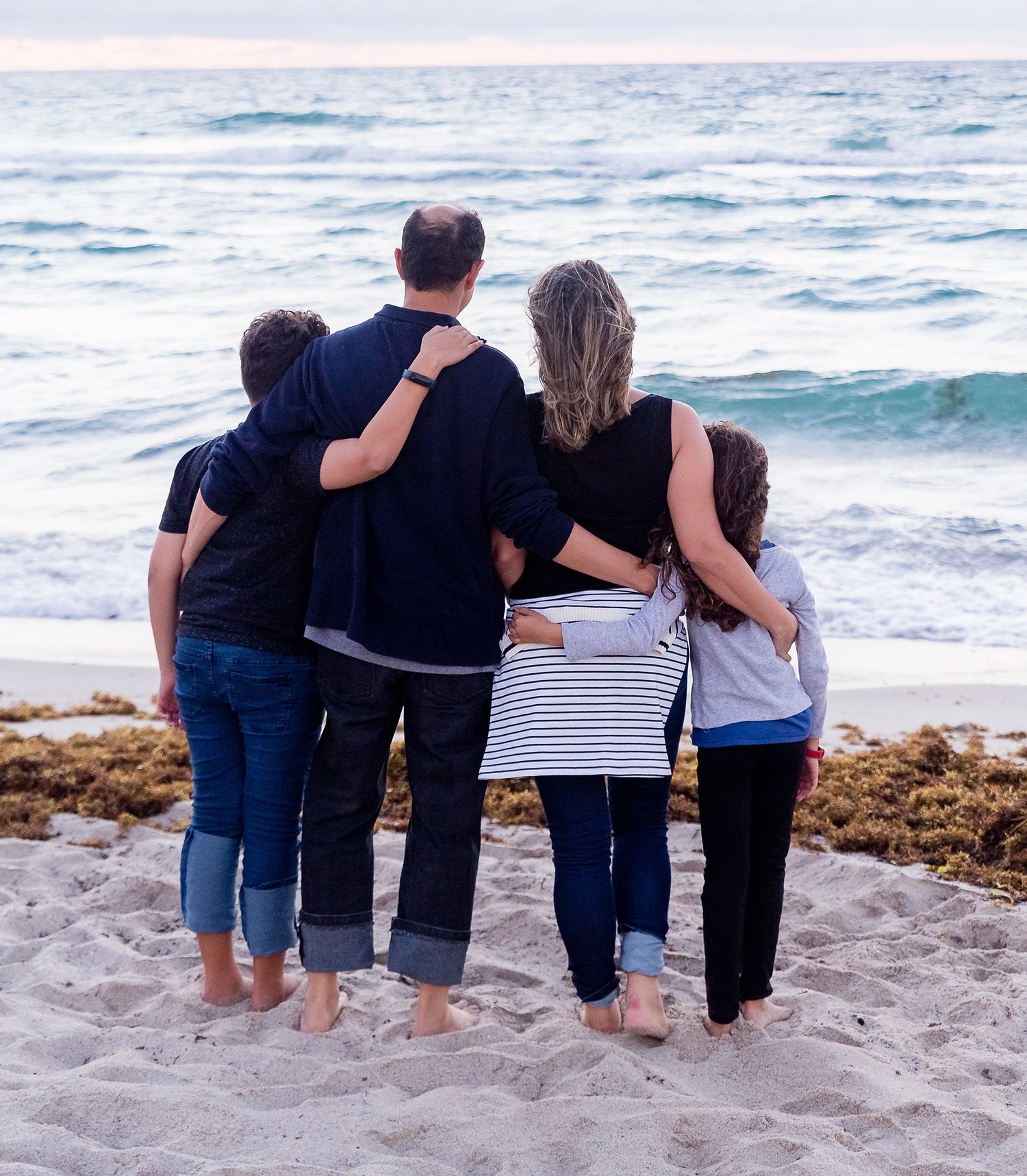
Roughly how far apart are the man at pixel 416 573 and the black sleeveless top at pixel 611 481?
0.20ft

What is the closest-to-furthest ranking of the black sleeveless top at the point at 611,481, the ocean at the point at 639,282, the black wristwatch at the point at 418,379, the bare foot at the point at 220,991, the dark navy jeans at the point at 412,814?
the black wristwatch at the point at 418,379, the black sleeveless top at the point at 611,481, the dark navy jeans at the point at 412,814, the bare foot at the point at 220,991, the ocean at the point at 639,282

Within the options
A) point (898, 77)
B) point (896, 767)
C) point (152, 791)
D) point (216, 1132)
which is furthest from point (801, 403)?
point (898, 77)

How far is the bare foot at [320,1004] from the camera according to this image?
271 centimetres

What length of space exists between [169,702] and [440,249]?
1359mm

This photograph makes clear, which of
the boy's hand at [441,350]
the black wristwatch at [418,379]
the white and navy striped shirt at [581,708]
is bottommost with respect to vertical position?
the white and navy striped shirt at [581,708]

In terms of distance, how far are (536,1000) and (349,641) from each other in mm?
1168

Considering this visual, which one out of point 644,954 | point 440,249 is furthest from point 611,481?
point 644,954

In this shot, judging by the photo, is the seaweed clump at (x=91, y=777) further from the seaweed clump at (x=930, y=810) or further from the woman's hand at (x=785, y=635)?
the woman's hand at (x=785, y=635)

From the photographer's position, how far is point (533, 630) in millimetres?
2498

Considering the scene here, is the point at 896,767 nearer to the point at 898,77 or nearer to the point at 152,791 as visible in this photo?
the point at 152,791

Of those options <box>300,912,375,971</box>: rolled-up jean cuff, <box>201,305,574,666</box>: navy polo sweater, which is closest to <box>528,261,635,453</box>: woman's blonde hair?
<box>201,305,574,666</box>: navy polo sweater

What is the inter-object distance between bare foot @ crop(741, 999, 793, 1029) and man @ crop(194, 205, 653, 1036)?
0.71 metres

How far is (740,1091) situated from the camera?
2434mm

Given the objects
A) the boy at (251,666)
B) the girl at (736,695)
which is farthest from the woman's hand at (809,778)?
the boy at (251,666)
